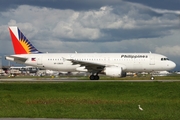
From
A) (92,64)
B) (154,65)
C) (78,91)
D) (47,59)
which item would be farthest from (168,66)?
(78,91)

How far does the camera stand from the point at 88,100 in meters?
23.9

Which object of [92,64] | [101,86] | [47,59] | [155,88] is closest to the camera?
[155,88]

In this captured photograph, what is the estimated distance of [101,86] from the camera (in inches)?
1326

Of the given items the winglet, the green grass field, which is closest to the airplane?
the winglet

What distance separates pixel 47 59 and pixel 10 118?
37590mm

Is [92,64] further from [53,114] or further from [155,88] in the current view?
[53,114]

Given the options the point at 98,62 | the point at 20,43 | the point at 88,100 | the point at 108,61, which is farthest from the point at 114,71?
the point at 88,100

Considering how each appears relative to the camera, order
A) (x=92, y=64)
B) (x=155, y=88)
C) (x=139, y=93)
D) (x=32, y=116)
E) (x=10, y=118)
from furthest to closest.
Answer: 1. (x=92, y=64)
2. (x=155, y=88)
3. (x=139, y=93)
4. (x=32, y=116)
5. (x=10, y=118)

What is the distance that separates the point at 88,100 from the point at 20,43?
1295 inches

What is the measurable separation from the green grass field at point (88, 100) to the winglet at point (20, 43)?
1944 centimetres

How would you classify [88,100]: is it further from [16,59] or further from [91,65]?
[16,59]

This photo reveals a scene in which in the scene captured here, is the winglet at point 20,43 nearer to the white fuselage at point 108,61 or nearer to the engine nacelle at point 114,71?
the white fuselage at point 108,61

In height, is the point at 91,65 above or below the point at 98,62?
below

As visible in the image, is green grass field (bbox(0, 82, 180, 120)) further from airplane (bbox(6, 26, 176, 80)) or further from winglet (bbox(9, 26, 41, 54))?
winglet (bbox(9, 26, 41, 54))
